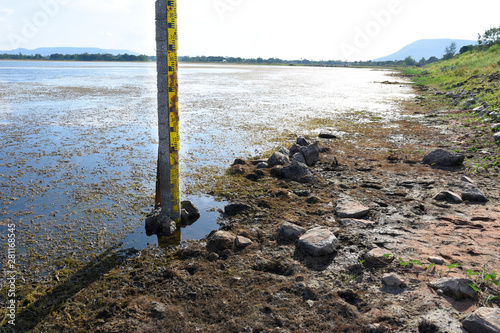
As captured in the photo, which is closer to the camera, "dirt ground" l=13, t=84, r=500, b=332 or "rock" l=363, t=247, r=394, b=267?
"dirt ground" l=13, t=84, r=500, b=332

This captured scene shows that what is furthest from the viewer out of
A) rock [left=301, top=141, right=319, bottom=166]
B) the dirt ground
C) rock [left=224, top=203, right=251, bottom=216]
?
rock [left=301, top=141, right=319, bottom=166]

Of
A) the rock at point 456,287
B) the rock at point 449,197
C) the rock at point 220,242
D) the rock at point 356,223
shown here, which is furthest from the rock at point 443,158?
the rock at point 220,242

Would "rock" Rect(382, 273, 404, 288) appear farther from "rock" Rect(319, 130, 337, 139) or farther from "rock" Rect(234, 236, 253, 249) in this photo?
"rock" Rect(319, 130, 337, 139)

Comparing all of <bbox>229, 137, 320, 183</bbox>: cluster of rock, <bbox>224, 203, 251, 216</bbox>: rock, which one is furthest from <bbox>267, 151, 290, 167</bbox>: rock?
<bbox>224, 203, 251, 216</bbox>: rock

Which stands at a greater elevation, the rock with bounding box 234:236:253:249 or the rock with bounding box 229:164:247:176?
the rock with bounding box 229:164:247:176

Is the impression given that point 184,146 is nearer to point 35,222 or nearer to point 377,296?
point 35,222

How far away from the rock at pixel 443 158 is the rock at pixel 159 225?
21.6 ft

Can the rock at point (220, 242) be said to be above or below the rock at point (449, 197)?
below

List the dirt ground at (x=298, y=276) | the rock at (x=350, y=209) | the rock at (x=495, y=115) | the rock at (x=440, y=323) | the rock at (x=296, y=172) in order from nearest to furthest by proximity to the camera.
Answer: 1. the rock at (x=440, y=323)
2. the dirt ground at (x=298, y=276)
3. the rock at (x=350, y=209)
4. the rock at (x=296, y=172)
5. the rock at (x=495, y=115)

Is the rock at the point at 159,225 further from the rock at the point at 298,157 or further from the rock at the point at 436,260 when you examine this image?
the rock at the point at 298,157

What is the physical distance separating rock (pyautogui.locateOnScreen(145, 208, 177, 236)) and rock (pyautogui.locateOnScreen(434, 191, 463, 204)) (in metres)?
4.85

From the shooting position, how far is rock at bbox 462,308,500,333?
2674 millimetres

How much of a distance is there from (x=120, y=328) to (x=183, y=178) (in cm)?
474

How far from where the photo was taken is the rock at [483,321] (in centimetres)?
267
